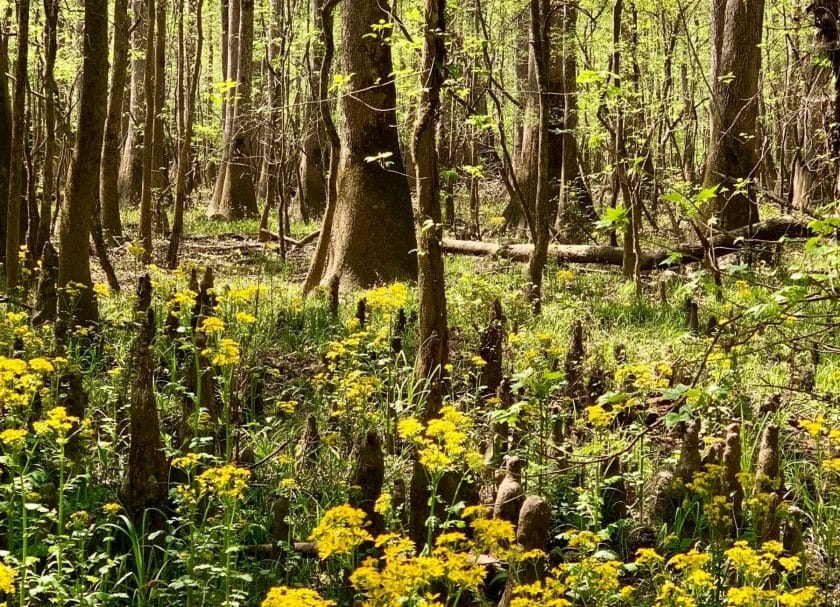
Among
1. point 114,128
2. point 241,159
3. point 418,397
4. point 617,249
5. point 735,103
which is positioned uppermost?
point 735,103

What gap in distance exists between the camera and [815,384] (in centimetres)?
590

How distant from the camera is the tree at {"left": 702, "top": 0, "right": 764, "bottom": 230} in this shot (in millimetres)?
10547

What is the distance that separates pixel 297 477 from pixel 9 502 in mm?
1345

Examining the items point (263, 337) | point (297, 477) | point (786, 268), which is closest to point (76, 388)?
point (297, 477)

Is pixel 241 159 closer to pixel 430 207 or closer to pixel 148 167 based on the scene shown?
pixel 148 167

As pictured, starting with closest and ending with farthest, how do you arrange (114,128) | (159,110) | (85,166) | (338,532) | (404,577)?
(404,577) < (338,532) < (85,166) < (114,128) < (159,110)

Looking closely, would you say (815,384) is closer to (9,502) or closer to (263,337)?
(263,337)

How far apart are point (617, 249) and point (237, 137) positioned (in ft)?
29.3

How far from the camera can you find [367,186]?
29.8ft

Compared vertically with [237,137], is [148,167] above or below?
below

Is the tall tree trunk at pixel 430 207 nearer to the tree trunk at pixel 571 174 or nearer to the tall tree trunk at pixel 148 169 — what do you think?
the tall tree trunk at pixel 148 169

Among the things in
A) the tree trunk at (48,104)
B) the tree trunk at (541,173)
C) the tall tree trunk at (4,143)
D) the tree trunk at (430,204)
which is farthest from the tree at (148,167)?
the tree trunk at (430,204)

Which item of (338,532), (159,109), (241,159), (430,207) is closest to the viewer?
(338,532)

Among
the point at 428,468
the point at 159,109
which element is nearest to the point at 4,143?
the point at 159,109
